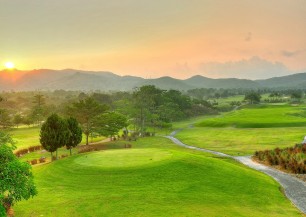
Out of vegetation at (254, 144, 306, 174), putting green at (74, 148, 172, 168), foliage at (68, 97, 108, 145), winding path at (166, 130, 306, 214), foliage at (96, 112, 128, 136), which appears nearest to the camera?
winding path at (166, 130, 306, 214)

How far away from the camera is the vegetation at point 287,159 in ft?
142

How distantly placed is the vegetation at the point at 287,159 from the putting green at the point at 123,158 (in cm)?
1781

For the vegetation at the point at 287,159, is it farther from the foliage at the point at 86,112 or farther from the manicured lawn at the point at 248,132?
the foliage at the point at 86,112

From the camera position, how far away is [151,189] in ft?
96.8

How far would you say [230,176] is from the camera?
3522 cm

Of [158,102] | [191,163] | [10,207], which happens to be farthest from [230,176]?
[158,102]

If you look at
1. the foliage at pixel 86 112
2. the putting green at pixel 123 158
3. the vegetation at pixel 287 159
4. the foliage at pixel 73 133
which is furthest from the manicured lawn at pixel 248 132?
the foliage at pixel 73 133

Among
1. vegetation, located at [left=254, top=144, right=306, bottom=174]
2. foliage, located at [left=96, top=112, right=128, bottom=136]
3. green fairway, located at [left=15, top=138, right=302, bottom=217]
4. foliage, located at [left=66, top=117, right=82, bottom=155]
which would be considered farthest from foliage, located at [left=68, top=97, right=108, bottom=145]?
vegetation, located at [left=254, top=144, right=306, bottom=174]

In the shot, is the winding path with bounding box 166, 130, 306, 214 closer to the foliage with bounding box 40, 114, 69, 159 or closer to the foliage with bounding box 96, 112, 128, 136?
the foliage with bounding box 40, 114, 69, 159

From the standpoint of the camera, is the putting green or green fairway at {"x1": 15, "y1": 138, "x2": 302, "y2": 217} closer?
green fairway at {"x1": 15, "y1": 138, "x2": 302, "y2": 217}

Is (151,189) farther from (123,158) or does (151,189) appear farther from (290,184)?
(290,184)

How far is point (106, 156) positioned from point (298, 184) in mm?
23868

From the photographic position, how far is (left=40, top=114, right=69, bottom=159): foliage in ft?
168

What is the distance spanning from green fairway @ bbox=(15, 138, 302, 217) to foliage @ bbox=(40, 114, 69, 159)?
A: 11687 mm
